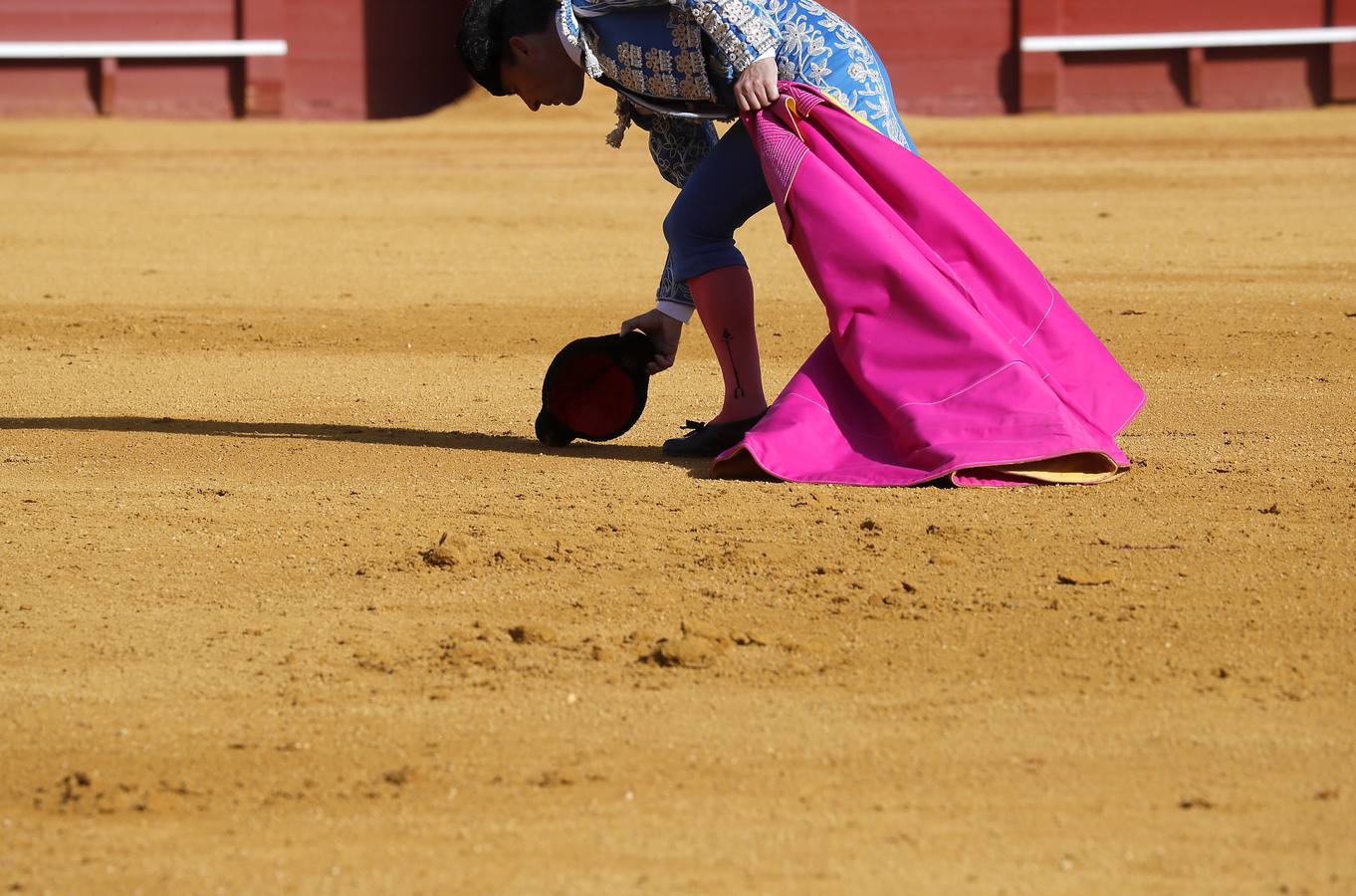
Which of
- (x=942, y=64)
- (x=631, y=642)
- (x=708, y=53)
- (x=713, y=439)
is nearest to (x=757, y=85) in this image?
(x=708, y=53)

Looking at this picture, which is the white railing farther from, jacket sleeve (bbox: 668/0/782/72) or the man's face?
jacket sleeve (bbox: 668/0/782/72)

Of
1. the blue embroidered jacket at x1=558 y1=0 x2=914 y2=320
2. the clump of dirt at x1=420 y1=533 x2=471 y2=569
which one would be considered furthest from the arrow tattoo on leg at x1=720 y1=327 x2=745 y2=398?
the clump of dirt at x1=420 y1=533 x2=471 y2=569

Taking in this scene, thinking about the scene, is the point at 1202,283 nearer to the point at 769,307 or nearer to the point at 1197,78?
the point at 769,307

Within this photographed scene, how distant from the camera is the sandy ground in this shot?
2393 mm

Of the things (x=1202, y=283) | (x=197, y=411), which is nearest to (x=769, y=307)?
(x=1202, y=283)

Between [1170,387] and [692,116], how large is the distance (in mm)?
2244

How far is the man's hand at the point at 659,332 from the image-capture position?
15.4 ft

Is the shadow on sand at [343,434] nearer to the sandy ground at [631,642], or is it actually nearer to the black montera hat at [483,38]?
the sandy ground at [631,642]

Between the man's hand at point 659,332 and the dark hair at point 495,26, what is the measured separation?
697mm

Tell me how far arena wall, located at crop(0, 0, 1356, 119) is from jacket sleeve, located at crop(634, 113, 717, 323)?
13848mm

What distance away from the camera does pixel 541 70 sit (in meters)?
4.31

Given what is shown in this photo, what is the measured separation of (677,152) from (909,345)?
813mm

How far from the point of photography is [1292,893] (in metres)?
2.20

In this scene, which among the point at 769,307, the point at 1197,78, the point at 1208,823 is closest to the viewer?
the point at 1208,823
